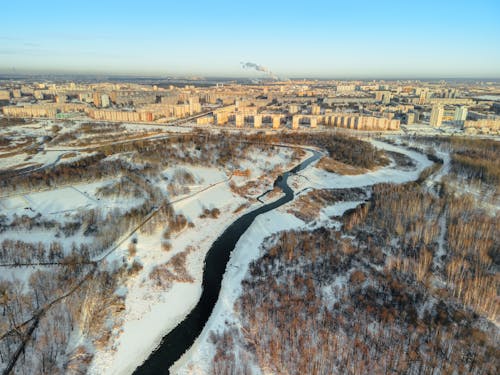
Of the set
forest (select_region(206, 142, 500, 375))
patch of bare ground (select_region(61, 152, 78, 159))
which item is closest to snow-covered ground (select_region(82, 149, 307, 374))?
forest (select_region(206, 142, 500, 375))

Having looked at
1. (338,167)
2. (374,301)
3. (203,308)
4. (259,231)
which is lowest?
(203,308)

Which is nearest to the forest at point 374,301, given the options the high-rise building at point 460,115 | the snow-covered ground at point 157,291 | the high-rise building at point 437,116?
the snow-covered ground at point 157,291

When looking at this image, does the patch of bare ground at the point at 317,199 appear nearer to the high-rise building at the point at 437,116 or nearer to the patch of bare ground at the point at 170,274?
the patch of bare ground at the point at 170,274

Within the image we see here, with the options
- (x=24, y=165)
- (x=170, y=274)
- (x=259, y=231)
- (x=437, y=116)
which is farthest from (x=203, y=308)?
(x=437, y=116)

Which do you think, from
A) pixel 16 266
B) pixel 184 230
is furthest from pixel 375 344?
pixel 16 266

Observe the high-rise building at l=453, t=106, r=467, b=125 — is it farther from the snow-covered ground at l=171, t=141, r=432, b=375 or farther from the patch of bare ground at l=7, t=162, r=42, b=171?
the patch of bare ground at l=7, t=162, r=42, b=171

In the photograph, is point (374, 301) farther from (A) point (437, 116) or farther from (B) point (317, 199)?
(A) point (437, 116)
